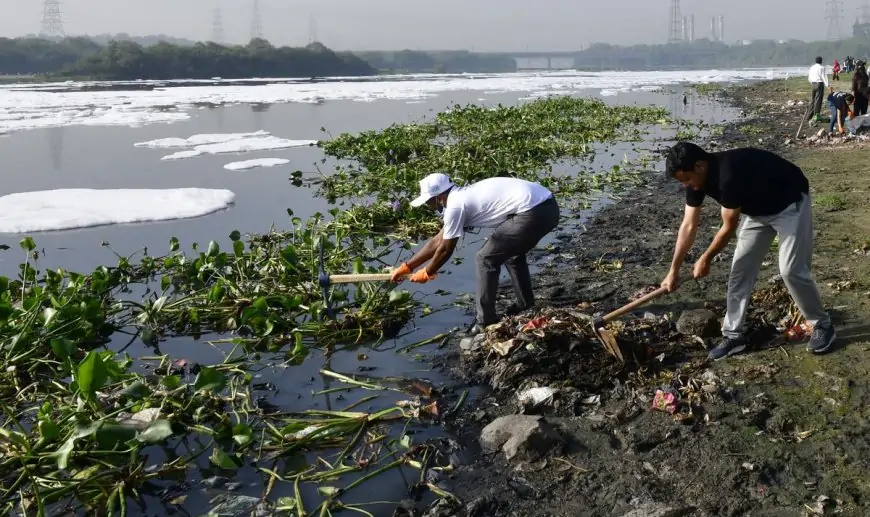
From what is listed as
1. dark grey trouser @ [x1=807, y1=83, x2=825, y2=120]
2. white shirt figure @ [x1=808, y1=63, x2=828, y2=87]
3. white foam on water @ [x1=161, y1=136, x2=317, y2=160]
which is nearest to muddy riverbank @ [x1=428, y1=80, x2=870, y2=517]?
white shirt figure @ [x1=808, y1=63, x2=828, y2=87]

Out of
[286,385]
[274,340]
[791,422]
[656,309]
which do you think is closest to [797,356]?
[791,422]

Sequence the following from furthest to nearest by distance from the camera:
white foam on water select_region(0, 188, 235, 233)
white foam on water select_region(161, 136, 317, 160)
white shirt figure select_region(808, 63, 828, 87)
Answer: white foam on water select_region(161, 136, 317, 160) < white shirt figure select_region(808, 63, 828, 87) < white foam on water select_region(0, 188, 235, 233)

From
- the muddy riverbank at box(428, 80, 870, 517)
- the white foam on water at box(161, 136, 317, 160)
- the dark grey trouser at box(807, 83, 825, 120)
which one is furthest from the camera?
the dark grey trouser at box(807, 83, 825, 120)

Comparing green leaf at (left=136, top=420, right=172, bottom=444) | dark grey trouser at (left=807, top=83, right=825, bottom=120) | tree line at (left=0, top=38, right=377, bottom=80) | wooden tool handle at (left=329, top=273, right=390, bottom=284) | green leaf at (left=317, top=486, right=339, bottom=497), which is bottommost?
green leaf at (left=317, top=486, right=339, bottom=497)

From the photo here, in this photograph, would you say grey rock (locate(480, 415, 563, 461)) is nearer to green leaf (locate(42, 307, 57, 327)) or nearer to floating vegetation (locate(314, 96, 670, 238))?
green leaf (locate(42, 307, 57, 327))

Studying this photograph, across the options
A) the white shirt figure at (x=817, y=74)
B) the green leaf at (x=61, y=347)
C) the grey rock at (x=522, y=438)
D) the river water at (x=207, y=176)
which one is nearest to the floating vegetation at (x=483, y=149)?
the river water at (x=207, y=176)

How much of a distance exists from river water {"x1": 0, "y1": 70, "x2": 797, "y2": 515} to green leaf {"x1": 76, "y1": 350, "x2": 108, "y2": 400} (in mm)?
711

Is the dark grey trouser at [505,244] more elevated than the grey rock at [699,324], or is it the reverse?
the dark grey trouser at [505,244]

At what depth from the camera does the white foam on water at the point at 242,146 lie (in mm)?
16481

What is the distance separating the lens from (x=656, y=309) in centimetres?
559

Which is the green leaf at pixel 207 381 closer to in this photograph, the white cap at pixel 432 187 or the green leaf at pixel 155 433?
the green leaf at pixel 155 433

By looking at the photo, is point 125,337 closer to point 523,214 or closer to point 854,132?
point 523,214

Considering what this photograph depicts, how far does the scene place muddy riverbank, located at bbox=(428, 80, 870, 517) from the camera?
3320mm

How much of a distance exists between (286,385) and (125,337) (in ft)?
5.97
